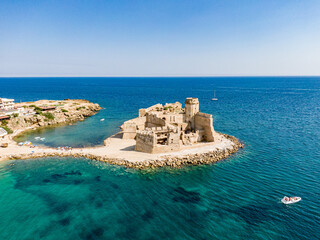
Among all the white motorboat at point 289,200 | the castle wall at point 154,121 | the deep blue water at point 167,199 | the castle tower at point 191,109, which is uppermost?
the castle tower at point 191,109

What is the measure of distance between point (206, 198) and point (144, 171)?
Answer: 11134 millimetres

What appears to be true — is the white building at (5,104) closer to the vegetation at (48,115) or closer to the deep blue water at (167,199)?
the vegetation at (48,115)

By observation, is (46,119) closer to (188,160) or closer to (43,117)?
(43,117)

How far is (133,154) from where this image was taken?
1527 inches

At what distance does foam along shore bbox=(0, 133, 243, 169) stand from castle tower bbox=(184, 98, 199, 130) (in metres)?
7.93

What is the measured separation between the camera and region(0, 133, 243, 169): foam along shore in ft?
117

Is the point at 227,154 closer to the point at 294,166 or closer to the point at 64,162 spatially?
the point at 294,166

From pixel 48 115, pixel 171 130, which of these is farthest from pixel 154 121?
pixel 48 115

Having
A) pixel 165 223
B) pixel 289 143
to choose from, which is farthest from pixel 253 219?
pixel 289 143

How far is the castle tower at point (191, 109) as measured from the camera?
4722cm

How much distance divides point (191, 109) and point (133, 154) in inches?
706

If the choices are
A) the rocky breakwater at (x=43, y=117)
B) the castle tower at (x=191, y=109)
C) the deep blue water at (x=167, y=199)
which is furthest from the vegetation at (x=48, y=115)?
the castle tower at (x=191, y=109)

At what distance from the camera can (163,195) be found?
89.5ft

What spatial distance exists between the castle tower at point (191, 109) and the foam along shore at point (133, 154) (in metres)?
7.93
